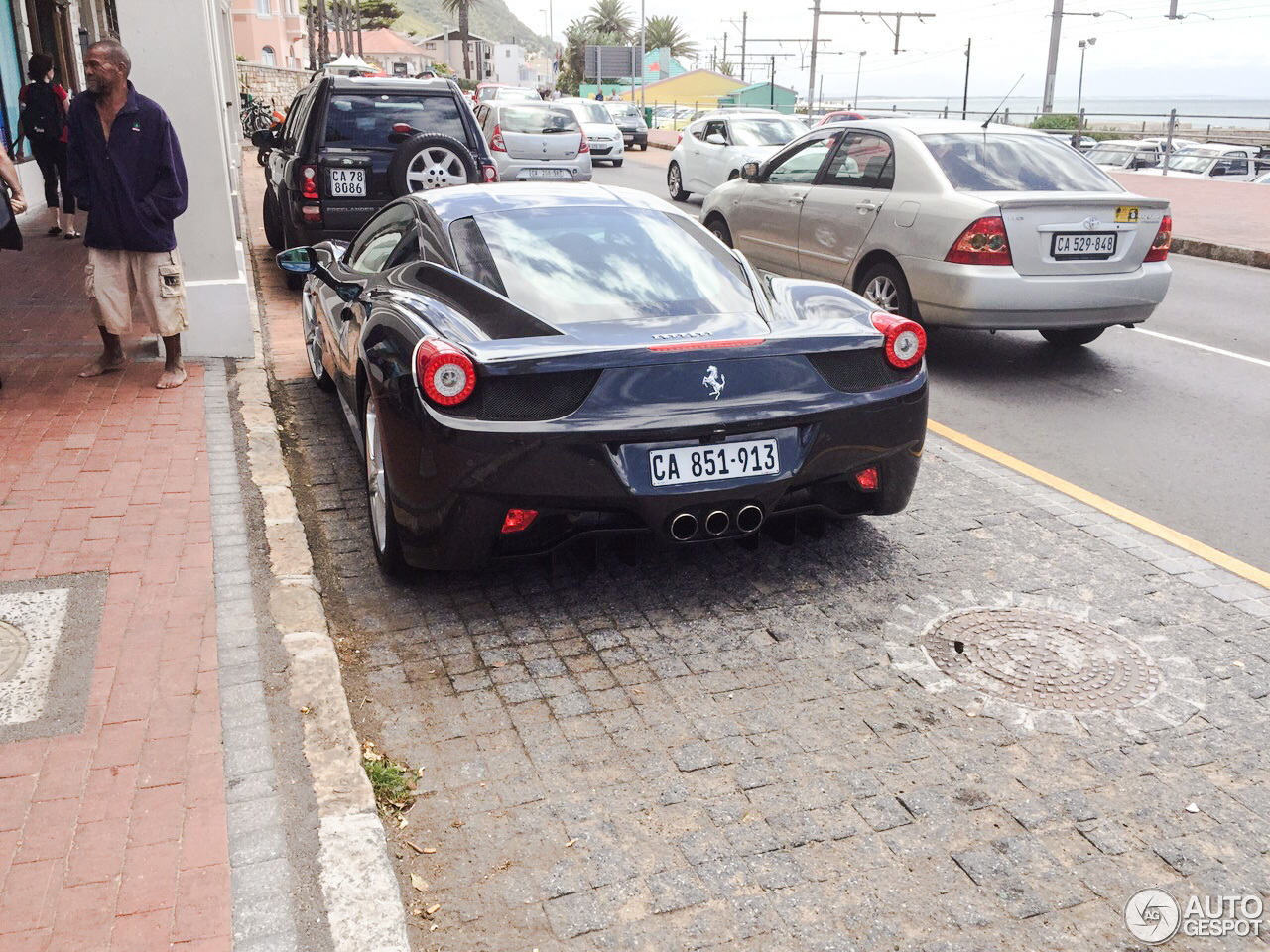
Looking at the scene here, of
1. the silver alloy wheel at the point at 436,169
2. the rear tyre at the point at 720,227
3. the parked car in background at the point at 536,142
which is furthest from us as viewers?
the parked car in background at the point at 536,142

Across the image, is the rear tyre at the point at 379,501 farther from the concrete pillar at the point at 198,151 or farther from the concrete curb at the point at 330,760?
the concrete pillar at the point at 198,151

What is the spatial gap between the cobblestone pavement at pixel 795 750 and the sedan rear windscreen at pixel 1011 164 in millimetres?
3756

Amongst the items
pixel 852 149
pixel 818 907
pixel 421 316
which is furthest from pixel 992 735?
pixel 852 149

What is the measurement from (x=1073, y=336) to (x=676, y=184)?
46.1 feet

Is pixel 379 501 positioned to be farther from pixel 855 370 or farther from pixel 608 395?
pixel 855 370

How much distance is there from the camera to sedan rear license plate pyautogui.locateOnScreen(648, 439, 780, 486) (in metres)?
3.96

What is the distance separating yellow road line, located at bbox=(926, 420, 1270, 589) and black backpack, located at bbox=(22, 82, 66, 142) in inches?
406

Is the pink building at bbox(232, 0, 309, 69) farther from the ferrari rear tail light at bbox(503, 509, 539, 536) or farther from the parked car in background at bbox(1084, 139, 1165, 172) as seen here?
the ferrari rear tail light at bbox(503, 509, 539, 536)

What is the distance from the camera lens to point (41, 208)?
15461 mm

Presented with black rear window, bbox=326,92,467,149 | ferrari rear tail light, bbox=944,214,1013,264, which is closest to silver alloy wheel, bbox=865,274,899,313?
ferrari rear tail light, bbox=944,214,1013,264

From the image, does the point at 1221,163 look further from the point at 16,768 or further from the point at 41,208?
the point at 16,768

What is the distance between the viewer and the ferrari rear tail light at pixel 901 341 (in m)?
4.38

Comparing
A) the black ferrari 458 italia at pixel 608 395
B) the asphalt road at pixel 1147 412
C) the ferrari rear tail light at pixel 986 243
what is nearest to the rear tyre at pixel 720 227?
the asphalt road at pixel 1147 412

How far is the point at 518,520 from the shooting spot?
13.2ft
